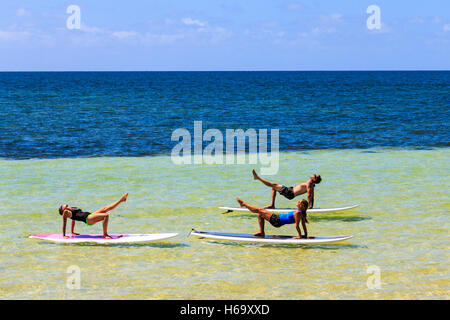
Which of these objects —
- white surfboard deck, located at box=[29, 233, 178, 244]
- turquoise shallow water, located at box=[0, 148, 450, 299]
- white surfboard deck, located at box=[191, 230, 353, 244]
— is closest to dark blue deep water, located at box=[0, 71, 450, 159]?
turquoise shallow water, located at box=[0, 148, 450, 299]

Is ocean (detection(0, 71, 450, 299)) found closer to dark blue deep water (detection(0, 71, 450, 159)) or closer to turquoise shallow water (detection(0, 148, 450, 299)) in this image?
turquoise shallow water (detection(0, 148, 450, 299))

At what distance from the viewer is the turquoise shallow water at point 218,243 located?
14180 millimetres

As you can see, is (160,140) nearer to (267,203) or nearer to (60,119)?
(60,119)

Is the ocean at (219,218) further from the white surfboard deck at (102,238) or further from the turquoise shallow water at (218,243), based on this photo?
the white surfboard deck at (102,238)

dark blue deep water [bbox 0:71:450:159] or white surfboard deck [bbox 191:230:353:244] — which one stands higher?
dark blue deep water [bbox 0:71:450:159]

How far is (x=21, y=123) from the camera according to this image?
2675 inches

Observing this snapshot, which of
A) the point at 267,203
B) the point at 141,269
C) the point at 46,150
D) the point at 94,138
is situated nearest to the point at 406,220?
the point at 267,203

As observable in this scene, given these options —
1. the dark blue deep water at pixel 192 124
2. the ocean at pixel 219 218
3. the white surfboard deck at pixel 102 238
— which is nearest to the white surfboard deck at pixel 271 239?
the ocean at pixel 219 218

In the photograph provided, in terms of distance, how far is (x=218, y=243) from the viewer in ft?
58.9

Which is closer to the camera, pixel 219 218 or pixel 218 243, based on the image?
pixel 218 243

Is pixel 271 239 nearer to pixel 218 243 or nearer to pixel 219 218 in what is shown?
pixel 218 243

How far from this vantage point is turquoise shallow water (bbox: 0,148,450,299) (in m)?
14.2

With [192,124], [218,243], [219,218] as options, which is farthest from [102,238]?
[192,124]

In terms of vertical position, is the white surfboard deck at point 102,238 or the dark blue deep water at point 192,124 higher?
the dark blue deep water at point 192,124
